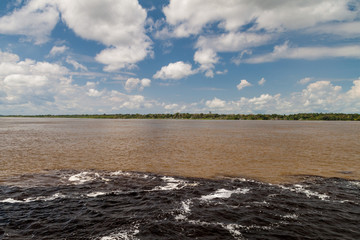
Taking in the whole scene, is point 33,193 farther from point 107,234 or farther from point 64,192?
point 107,234

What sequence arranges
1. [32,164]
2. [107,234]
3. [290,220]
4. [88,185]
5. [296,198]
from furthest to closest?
[32,164], [88,185], [296,198], [290,220], [107,234]

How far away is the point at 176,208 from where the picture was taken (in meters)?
13.8

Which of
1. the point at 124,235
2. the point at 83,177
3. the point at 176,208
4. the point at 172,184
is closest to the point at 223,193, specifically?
the point at 176,208

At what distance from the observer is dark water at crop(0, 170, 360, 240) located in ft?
36.1

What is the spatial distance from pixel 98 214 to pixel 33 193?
7.23m

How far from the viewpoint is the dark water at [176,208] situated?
1102 centimetres

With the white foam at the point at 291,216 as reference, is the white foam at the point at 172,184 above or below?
below

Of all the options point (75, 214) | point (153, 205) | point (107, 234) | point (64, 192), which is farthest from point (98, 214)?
point (64, 192)

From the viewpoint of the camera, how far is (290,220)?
12.3 meters

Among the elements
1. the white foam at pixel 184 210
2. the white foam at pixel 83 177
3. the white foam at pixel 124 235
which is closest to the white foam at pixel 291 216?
the white foam at pixel 184 210

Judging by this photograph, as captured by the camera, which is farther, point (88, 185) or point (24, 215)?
point (88, 185)

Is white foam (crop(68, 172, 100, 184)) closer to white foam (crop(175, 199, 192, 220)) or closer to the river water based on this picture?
the river water

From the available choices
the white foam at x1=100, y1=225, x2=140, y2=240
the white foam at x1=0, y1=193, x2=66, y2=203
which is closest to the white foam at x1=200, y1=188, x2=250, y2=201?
the white foam at x1=100, y1=225, x2=140, y2=240

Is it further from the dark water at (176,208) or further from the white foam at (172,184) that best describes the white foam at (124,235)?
the white foam at (172,184)
